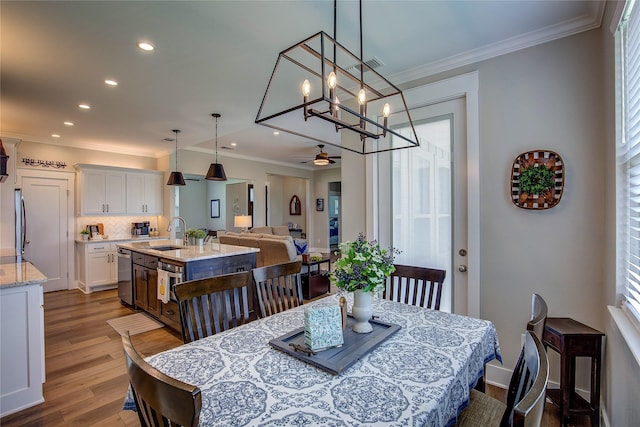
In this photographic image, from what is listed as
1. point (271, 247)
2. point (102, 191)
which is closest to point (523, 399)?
point (271, 247)

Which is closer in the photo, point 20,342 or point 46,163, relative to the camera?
point 20,342

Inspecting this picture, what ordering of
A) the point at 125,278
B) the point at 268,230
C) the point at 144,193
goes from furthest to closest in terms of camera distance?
the point at 268,230, the point at 144,193, the point at 125,278

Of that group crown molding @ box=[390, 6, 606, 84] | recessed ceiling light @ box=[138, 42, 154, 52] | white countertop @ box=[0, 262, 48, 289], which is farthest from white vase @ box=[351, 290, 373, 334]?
recessed ceiling light @ box=[138, 42, 154, 52]

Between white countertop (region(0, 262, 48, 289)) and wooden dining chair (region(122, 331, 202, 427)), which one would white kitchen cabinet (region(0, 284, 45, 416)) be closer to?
white countertop (region(0, 262, 48, 289))

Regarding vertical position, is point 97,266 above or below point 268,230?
below

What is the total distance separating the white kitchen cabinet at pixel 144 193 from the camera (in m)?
6.05

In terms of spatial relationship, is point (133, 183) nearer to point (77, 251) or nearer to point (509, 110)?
point (77, 251)

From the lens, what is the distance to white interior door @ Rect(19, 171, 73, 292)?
5.18 metres

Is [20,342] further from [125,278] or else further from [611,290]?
[611,290]

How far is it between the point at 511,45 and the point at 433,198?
1312mm

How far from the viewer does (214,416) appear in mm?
888

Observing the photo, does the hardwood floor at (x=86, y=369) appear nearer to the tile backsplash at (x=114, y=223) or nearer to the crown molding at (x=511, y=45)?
the tile backsplash at (x=114, y=223)

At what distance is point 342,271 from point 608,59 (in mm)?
2107

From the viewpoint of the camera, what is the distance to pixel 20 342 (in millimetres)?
2160
